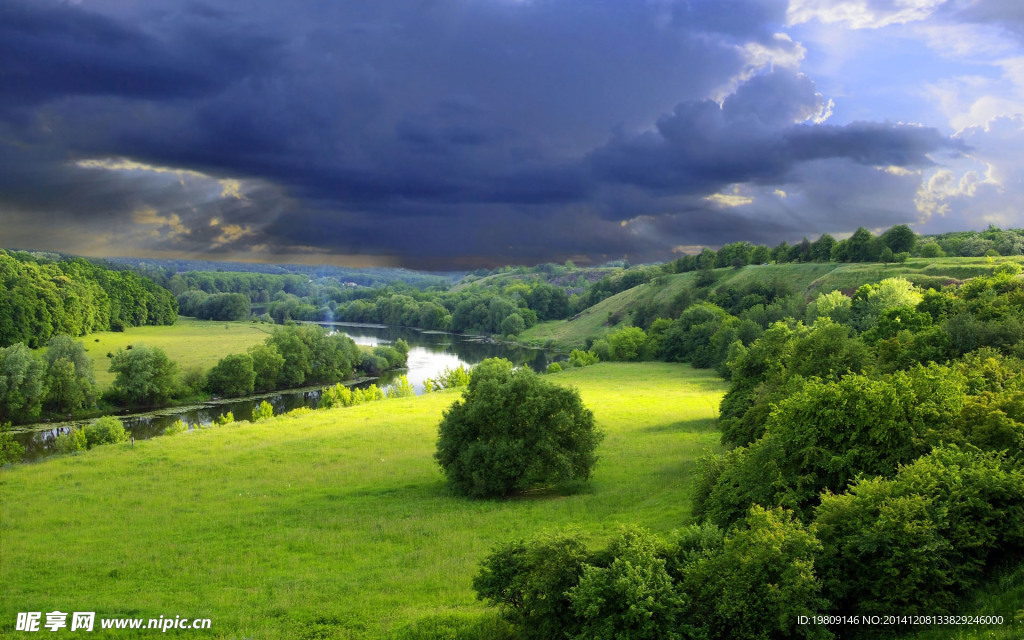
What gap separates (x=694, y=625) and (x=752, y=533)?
2.30 m

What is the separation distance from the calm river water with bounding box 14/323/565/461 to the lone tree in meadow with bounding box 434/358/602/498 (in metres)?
9.81

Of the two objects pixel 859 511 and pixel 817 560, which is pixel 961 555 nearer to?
pixel 859 511

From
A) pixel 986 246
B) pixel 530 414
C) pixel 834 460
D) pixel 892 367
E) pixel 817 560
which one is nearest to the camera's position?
pixel 817 560

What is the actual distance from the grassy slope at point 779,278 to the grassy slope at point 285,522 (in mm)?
76625

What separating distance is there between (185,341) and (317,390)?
46216mm

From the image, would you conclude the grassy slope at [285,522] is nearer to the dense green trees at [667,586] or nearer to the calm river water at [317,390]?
the dense green trees at [667,586]

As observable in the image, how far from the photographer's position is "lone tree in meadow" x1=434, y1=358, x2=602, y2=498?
105 feet

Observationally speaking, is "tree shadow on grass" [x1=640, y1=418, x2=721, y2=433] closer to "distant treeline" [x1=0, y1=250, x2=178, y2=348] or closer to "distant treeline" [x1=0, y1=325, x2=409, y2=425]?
"distant treeline" [x1=0, y1=325, x2=409, y2=425]

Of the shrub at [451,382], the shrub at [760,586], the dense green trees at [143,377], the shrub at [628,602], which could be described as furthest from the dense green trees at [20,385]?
the shrub at [760,586]

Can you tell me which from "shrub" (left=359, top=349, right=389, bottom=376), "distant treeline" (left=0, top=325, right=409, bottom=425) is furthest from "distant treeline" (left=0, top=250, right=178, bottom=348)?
"shrub" (left=359, top=349, right=389, bottom=376)

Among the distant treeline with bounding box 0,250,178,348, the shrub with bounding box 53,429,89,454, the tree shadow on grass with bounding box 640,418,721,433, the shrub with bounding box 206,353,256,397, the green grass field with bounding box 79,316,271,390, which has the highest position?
the distant treeline with bounding box 0,250,178,348

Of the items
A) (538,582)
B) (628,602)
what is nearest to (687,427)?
(538,582)

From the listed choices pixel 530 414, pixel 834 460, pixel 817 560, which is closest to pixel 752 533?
pixel 817 560

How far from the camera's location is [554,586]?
1322cm
